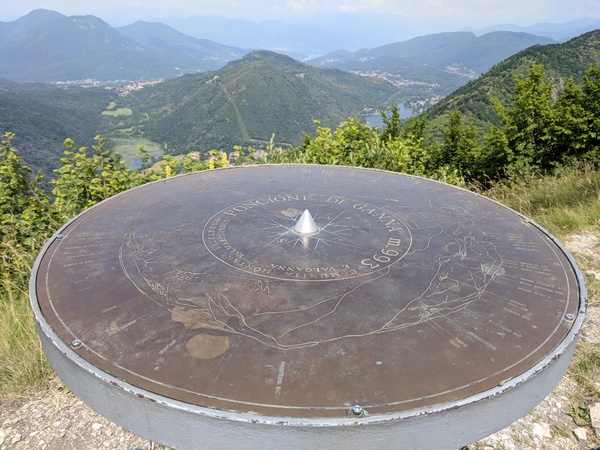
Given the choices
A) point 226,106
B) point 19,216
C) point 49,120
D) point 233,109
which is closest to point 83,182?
point 19,216

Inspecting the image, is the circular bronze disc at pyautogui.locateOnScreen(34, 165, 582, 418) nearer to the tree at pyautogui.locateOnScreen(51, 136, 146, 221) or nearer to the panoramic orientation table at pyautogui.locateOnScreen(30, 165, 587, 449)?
the panoramic orientation table at pyautogui.locateOnScreen(30, 165, 587, 449)

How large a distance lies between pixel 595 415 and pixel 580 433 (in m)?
0.23

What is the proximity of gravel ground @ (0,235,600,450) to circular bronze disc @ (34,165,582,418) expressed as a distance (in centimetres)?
97

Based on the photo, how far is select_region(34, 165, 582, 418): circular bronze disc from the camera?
2.16m

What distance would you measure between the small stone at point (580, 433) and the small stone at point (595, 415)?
0.32 feet

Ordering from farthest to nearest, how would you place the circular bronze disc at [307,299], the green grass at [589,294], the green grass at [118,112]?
the green grass at [118,112]
the green grass at [589,294]
the circular bronze disc at [307,299]

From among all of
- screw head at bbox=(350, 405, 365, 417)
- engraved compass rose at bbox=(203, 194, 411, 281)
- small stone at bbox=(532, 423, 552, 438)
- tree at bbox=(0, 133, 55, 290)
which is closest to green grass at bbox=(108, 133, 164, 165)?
tree at bbox=(0, 133, 55, 290)

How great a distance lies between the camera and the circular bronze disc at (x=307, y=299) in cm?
216

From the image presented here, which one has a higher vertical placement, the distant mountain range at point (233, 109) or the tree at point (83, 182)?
the tree at point (83, 182)

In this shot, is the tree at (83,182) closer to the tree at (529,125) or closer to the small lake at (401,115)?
the tree at (529,125)

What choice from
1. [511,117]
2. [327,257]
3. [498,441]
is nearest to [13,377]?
[327,257]

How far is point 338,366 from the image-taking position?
2.25 meters

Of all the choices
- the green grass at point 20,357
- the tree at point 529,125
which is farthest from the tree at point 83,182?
the tree at point 529,125

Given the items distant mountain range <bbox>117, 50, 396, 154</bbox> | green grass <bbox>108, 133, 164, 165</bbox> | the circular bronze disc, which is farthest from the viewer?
distant mountain range <bbox>117, 50, 396, 154</bbox>
